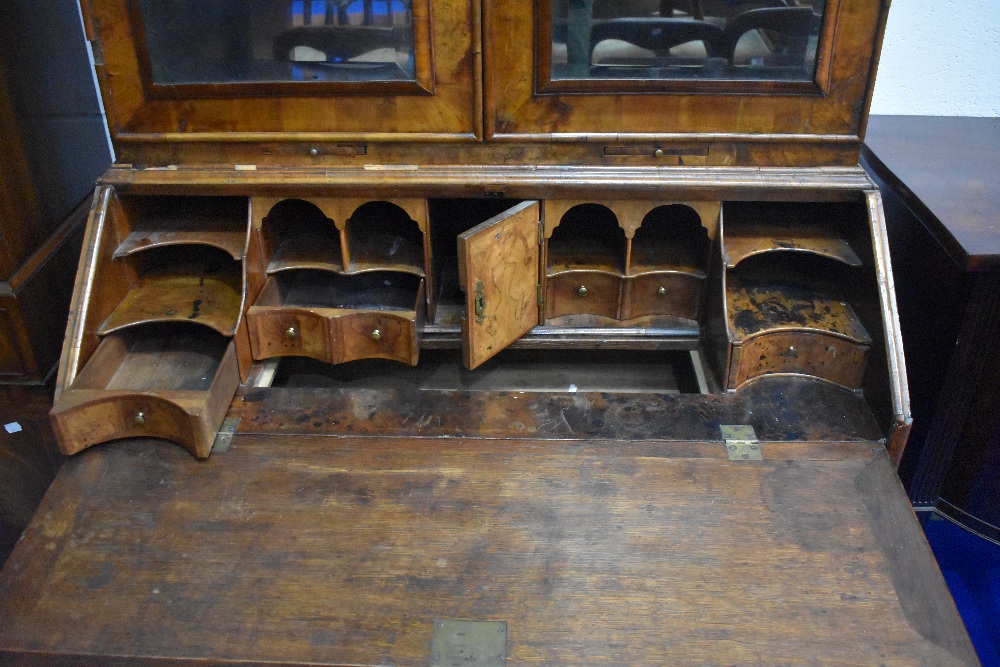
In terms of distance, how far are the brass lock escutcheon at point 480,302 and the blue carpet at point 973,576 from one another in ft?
4.24

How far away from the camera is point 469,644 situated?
1344 mm

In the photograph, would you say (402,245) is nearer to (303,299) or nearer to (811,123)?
(303,299)

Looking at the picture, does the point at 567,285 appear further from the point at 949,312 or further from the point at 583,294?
the point at 949,312

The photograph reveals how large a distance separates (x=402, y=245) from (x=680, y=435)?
805mm

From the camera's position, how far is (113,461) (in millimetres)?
1697

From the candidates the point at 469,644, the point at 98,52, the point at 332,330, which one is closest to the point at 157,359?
the point at 332,330

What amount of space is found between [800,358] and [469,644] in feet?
3.31

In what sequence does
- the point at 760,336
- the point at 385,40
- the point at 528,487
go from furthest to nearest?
the point at 760,336, the point at 385,40, the point at 528,487

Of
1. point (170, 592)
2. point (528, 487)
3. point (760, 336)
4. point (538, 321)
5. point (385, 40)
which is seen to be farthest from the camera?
point (538, 321)

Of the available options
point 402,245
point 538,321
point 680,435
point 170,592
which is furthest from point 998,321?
point 170,592

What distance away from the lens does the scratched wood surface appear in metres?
1.35

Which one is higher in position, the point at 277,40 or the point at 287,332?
the point at 277,40

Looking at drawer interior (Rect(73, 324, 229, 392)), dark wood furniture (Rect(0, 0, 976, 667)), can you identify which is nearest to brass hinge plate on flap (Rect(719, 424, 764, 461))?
dark wood furniture (Rect(0, 0, 976, 667))

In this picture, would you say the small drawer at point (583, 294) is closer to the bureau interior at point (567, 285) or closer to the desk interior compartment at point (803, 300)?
the bureau interior at point (567, 285)
